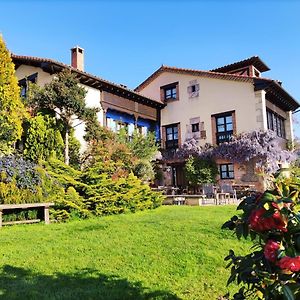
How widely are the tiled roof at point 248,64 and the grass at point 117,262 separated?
17.3 m

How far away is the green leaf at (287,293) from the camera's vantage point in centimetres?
168

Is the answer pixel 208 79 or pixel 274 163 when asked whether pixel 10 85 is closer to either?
pixel 208 79

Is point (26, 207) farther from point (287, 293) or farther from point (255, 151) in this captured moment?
point (255, 151)

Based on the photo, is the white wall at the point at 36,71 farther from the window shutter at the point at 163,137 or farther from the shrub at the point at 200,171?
the shrub at the point at 200,171

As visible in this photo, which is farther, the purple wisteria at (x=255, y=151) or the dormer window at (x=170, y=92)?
the dormer window at (x=170, y=92)

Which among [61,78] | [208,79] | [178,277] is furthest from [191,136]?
[178,277]

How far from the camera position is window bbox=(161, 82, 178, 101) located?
22.9m

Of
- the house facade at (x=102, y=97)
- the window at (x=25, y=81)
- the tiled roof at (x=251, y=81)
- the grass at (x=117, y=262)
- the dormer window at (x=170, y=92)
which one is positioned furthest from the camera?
the dormer window at (x=170, y=92)

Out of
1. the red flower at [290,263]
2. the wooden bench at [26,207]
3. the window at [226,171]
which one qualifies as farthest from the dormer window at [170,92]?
the red flower at [290,263]

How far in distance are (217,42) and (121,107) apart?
986 cm

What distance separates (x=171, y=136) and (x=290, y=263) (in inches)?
839

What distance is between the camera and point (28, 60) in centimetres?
1703

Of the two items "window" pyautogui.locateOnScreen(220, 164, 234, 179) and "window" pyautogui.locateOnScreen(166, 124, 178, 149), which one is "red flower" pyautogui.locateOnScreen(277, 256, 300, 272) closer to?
"window" pyautogui.locateOnScreen(220, 164, 234, 179)

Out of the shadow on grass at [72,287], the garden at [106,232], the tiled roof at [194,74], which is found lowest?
the shadow on grass at [72,287]
